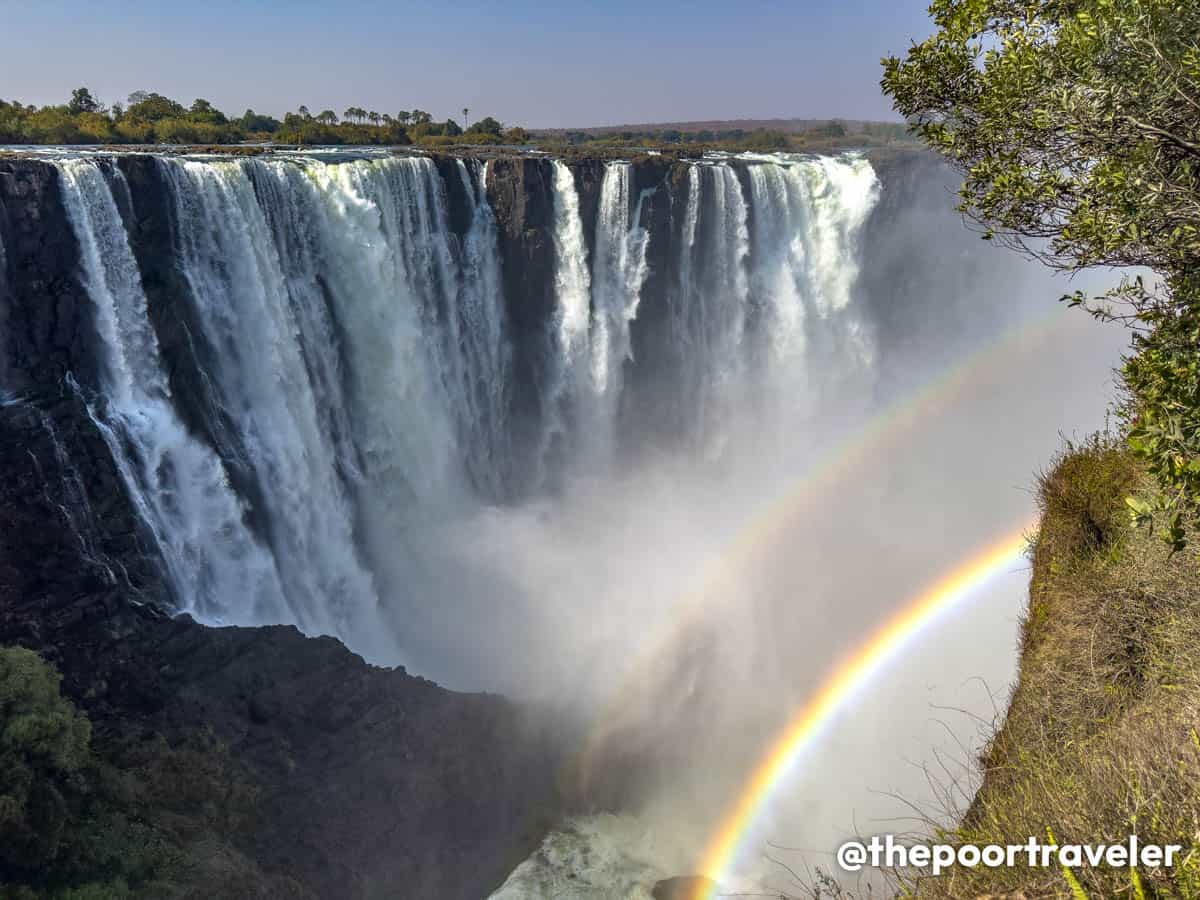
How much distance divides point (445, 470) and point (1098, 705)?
16072mm

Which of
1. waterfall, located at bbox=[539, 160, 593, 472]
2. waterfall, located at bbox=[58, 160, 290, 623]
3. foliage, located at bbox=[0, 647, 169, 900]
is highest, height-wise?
waterfall, located at bbox=[539, 160, 593, 472]

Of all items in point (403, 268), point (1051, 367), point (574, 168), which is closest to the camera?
point (403, 268)

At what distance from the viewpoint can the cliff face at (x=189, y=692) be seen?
1115 centimetres

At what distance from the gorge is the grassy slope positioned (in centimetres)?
491

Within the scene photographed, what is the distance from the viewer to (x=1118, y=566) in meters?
7.03

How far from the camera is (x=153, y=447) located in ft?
43.9

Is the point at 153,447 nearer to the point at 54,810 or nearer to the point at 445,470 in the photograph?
the point at 54,810

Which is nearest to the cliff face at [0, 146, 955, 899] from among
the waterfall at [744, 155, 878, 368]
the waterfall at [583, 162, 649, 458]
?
the waterfall at [583, 162, 649, 458]

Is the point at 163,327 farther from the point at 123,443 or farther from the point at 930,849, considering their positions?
the point at 930,849

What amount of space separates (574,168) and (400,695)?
15217mm

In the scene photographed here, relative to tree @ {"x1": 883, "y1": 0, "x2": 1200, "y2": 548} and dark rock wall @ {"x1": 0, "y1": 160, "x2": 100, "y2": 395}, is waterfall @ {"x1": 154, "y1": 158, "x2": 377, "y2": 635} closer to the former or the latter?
dark rock wall @ {"x1": 0, "y1": 160, "x2": 100, "y2": 395}

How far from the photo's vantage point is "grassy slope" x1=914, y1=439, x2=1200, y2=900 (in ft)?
11.7


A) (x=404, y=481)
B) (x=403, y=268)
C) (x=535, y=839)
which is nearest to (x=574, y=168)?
(x=403, y=268)

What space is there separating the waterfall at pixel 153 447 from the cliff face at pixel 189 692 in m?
0.30
